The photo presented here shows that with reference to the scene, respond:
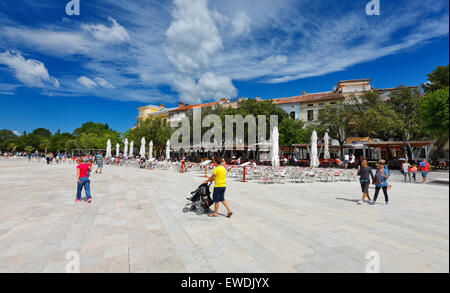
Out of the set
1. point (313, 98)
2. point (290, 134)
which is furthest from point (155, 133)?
point (313, 98)

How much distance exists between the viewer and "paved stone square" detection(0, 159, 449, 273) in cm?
353

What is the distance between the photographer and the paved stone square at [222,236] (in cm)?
353

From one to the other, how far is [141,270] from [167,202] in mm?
4538

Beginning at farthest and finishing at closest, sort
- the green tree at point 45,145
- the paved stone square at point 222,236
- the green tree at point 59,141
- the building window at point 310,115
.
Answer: the green tree at point 45,145
the green tree at point 59,141
the building window at point 310,115
the paved stone square at point 222,236

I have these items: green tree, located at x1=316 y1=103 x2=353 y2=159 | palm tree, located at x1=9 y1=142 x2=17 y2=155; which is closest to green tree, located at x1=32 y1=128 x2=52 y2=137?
palm tree, located at x1=9 y1=142 x2=17 y2=155

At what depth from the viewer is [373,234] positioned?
4.86 metres

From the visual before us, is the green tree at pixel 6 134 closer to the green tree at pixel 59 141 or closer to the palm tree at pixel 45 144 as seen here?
the palm tree at pixel 45 144

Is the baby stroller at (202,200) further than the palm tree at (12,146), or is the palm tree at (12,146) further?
the palm tree at (12,146)

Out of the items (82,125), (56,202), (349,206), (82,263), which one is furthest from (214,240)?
(82,125)

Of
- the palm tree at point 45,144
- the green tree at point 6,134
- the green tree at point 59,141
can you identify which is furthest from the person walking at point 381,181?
the green tree at point 6,134

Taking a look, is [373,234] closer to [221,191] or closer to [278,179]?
[221,191]

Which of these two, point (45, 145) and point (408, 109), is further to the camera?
point (45, 145)

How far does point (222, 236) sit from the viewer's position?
4.76 meters

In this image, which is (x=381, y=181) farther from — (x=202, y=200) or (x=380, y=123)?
(x=380, y=123)
